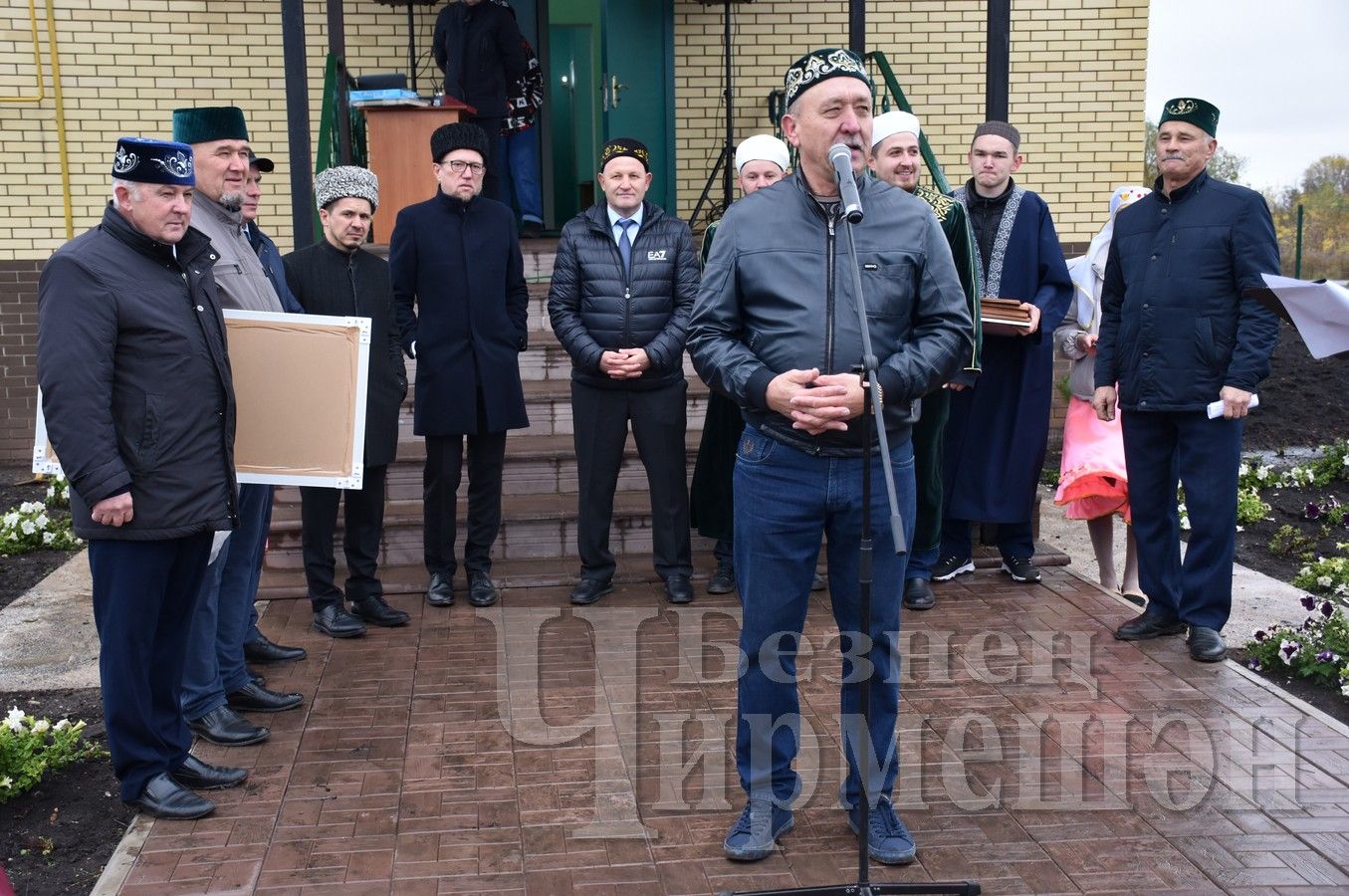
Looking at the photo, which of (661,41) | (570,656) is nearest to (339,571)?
(570,656)

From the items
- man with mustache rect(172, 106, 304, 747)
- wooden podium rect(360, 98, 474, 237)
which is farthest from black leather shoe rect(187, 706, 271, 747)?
wooden podium rect(360, 98, 474, 237)

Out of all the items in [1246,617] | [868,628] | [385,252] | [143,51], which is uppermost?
[143,51]

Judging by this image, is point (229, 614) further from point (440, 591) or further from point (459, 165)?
point (459, 165)

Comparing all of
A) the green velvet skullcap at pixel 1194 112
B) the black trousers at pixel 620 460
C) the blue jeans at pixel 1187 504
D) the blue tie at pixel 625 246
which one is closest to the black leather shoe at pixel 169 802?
the black trousers at pixel 620 460

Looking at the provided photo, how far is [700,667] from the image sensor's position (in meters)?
5.31

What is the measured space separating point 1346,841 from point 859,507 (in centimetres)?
174

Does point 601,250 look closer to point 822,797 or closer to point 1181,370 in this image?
point 1181,370

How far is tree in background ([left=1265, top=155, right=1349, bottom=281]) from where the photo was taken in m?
24.0

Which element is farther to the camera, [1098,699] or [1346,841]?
[1098,699]

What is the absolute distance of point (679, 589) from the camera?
629cm

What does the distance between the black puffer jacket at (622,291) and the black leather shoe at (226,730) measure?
2291 millimetres

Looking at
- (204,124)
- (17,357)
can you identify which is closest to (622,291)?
(204,124)

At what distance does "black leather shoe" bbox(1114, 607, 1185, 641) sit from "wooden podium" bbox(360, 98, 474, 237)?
5255 mm

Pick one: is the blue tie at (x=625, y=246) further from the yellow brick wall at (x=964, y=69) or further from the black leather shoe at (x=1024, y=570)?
the yellow brick wall at (x=964, y=69)
